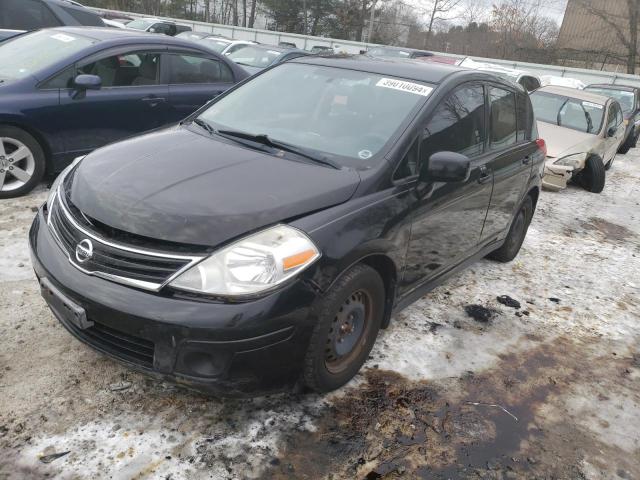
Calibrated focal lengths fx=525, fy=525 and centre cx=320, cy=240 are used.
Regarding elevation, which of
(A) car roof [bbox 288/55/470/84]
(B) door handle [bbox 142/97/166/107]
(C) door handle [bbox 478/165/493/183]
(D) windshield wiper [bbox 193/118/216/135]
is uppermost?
(A) car roof [bbox 288/55/470/84]

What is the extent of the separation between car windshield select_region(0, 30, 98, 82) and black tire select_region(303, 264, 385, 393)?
404cm

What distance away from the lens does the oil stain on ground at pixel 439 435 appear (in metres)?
2.45

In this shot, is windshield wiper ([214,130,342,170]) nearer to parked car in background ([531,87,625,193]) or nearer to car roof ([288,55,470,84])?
car roof ([288,55,470,84])

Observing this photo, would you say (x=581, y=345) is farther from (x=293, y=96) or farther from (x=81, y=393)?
(x=81, y=393)

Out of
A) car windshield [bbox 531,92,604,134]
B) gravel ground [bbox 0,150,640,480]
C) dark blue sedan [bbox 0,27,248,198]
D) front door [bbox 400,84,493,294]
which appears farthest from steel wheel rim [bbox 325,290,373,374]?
car windshield [bbox 531,92,604,134]

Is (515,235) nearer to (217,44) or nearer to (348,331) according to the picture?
(348,331)

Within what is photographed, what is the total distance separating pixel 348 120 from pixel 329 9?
140 ft

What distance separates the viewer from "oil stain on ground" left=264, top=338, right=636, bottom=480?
2.45 m

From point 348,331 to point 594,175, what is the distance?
7198 mm

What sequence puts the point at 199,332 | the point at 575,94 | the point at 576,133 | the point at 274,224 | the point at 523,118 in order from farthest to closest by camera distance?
1. the point at 575,94
2. the point at 576,133
3. the point at 523,118
4. the point at 274,224
5. the point at 199,332

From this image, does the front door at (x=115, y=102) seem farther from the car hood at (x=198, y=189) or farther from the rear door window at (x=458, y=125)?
the rear door window at (x=458, y=125)

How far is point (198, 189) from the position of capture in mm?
2486

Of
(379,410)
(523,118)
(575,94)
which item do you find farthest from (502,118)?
(575,94)

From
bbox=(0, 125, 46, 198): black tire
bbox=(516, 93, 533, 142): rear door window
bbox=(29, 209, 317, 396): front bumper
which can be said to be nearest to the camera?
bbox=(29, 209, 317, 396): front bumper
